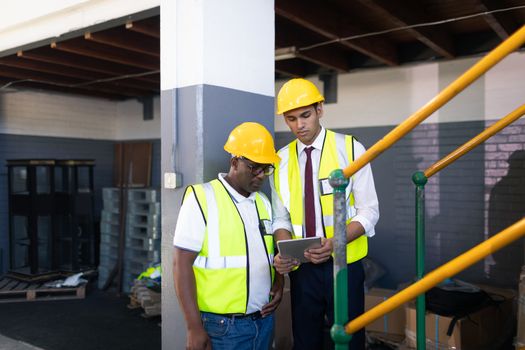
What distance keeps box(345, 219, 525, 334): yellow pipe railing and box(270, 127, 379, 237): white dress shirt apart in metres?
0.75

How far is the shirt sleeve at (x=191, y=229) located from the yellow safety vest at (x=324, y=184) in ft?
1.97

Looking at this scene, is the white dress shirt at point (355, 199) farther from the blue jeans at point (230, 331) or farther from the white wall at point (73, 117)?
the white wall at point (73, 117)

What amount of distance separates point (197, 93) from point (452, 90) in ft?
5.69

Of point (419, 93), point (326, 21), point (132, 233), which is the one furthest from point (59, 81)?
point (419, 93)

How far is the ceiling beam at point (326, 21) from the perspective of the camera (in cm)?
444

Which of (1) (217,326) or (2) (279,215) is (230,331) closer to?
(1) (217,326)

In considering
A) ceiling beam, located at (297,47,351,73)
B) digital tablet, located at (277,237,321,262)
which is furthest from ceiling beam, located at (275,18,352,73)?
digital tablet, located at (277,237,321,262)

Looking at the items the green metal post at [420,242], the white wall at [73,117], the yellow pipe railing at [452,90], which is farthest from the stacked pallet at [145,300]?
the yellow pipe railing at [452,90]

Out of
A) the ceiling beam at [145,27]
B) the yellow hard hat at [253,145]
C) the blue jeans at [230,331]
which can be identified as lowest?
the blue jeans at [230,331]

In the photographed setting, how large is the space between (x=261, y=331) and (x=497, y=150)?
4.73 metres

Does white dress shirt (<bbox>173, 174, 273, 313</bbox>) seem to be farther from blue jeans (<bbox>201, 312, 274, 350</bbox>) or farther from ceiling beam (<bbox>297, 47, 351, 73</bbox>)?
ceiling beam (<bbox>297, 47, 351, 73</bbox>)

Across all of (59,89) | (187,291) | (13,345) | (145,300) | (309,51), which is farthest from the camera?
(59,89)

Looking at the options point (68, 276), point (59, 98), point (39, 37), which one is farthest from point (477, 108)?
point (59, 98)

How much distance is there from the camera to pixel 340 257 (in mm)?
1938
